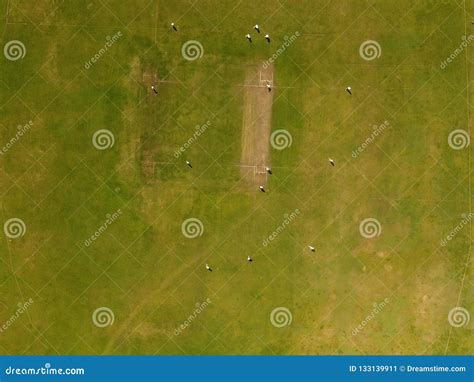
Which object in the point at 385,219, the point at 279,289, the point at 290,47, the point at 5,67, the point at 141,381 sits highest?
the point at 290,47

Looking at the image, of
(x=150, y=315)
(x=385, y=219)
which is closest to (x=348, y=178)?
(x=385, y=219)

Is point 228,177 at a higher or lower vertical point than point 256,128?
lower

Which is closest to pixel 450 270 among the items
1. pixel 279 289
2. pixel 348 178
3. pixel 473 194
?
pixel 473 194

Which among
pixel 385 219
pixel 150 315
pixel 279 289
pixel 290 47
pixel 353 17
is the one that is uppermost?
pixel 353 17

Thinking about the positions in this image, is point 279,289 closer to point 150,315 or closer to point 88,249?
point 150,315

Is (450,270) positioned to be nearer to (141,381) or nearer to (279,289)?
(279,289)

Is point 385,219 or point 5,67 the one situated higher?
point 385,219
